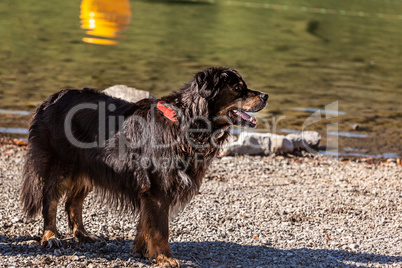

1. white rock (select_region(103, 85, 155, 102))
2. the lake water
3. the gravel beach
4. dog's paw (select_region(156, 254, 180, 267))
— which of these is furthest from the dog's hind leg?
the lake water

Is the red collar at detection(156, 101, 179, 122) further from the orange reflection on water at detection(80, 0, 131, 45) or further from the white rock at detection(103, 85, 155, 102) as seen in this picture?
the orange reflection on water at detection(80, 0, 131, 45)

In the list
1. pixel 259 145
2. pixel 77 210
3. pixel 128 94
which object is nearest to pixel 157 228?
pixel 77 210

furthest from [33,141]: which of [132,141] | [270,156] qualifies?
[270,156]

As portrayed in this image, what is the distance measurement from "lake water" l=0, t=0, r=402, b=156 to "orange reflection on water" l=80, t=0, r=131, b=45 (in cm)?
8

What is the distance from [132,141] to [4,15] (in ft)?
71.0

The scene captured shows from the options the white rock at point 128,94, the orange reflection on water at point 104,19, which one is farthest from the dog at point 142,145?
the orange reflection on water at point 104,19

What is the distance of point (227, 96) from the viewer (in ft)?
16.8

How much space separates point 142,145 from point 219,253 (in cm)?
145

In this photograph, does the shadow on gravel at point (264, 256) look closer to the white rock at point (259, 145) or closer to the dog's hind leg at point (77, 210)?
the dog's hind leg at point (77, 210)

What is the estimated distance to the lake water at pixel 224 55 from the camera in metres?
12.6

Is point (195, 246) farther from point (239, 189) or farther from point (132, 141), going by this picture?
point (239, 189)

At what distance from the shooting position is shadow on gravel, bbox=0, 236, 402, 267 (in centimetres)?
526

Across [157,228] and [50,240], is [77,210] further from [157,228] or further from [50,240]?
[157,228]

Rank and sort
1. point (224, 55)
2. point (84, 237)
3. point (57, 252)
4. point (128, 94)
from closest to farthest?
point (57, 252)
point (84, 237)
point (128, 94)
point (224, 55)
